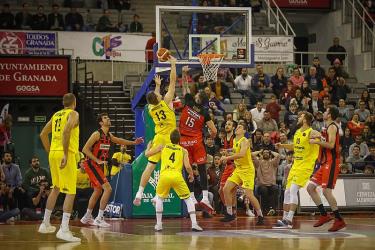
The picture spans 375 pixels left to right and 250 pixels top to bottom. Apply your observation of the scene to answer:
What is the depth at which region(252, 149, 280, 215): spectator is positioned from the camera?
884 inches

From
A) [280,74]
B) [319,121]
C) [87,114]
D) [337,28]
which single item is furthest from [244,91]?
[337,28]

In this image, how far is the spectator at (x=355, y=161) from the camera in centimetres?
2458

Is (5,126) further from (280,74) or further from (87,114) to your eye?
(280,74)

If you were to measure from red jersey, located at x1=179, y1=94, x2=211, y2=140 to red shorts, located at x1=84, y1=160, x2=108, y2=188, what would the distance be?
193 centimetres

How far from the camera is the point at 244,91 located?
27.9 metres

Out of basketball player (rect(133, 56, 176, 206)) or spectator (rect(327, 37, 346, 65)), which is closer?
basketball player (rect(133, 56, 176, 206))

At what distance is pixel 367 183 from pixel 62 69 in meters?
10.5

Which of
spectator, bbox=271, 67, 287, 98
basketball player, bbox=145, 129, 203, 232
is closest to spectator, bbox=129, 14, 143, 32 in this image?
spectator, bbox=271, 67, 287, 98

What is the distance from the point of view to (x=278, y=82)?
93.5 feet

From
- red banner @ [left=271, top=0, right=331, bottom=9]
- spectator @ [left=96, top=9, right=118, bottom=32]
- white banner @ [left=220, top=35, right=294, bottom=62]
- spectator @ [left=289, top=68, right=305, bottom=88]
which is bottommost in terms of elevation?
spectator @ [left=289, top=68, right=305, bottom=88]

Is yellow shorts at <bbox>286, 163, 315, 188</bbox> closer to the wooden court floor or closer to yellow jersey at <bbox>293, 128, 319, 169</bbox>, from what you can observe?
yellow jersey at <bbox>293, 128, 319, 169</bbox>

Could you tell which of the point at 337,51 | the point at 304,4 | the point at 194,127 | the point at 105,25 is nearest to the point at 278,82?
the point at 337,51

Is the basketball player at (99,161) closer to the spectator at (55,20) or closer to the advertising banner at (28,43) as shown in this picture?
the advertising banner at (28,43)

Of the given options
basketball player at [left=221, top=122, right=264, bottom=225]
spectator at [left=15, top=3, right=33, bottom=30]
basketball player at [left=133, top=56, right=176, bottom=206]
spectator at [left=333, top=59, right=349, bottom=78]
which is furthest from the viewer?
spectator at [left=15, top=3, right=33, bottom=30]
